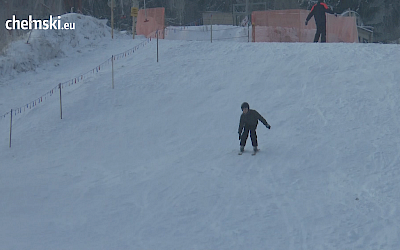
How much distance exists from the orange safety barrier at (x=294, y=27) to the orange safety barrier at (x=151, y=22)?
5875 mm

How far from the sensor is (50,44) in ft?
77.7

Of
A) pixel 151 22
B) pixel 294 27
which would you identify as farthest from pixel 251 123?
pixel 151 22

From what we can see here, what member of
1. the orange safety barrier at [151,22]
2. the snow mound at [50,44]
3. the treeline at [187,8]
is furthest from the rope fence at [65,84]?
the treeline at [187,8]

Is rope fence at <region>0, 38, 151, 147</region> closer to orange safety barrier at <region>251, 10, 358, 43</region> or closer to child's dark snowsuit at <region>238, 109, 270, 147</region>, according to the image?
orange safety barrier at <region>251, 10, 358, 43</region>

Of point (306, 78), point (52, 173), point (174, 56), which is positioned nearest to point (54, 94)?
point (174, 56)

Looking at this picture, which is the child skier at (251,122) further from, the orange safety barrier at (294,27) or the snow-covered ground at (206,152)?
the orange safety barrier at (294,27)

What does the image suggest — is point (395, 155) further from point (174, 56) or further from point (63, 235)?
point (174, 56)

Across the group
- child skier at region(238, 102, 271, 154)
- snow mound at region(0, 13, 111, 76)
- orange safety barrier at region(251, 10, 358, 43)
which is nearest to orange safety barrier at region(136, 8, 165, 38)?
snow mound at region(0, 13, 111, 76)

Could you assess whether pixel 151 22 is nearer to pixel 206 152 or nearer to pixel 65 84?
pixel 65 84

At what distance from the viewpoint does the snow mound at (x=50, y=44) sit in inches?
858

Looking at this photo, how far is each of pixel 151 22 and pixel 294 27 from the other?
854 centimetres

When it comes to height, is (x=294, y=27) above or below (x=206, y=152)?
above

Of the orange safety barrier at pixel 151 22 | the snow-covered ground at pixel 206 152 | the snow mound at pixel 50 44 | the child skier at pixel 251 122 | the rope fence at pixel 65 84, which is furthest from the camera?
the orange safety barrier at pixel 151 22

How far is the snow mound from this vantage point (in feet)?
71.5
